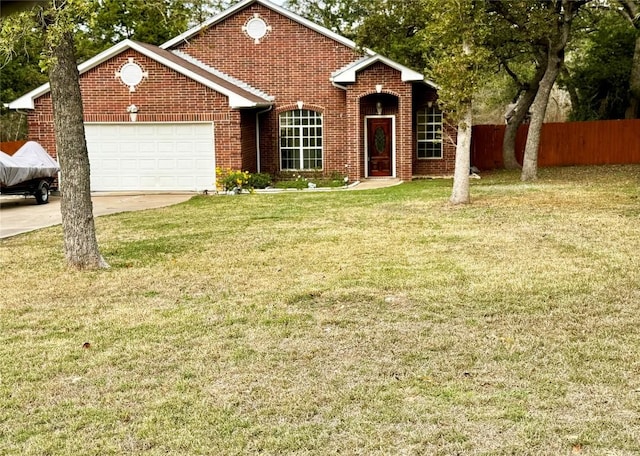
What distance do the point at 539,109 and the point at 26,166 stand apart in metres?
14.5

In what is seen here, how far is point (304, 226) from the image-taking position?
13.1 metres

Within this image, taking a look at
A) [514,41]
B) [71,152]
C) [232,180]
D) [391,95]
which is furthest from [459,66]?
[71,152]

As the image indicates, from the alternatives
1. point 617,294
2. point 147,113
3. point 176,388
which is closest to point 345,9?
point 147,113

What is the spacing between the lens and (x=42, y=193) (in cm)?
1916

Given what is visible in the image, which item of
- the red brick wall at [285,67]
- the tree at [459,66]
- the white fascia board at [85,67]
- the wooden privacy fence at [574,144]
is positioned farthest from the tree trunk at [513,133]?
the white fascia board at [85,67]

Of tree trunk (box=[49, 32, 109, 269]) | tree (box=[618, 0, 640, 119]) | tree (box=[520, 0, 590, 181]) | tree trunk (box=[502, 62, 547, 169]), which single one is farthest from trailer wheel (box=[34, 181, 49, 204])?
tree (box=[618, 0, 640, 119])

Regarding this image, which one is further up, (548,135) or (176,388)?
(548,135)

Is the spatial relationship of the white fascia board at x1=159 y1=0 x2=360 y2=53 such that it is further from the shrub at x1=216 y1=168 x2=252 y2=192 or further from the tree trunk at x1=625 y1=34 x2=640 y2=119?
the tree trunk at x1=625 y1=34 x2=640 y2=119

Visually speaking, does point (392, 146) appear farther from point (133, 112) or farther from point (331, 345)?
point (331, 345)

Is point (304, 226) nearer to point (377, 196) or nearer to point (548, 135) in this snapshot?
point (377, 196)

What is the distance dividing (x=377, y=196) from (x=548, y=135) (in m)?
14.0

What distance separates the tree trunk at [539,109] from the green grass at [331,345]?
10.1 metres

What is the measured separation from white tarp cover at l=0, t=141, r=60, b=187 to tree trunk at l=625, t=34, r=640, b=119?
21.2 metres

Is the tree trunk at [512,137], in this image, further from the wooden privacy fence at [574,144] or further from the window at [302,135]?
the window at [302,135]
